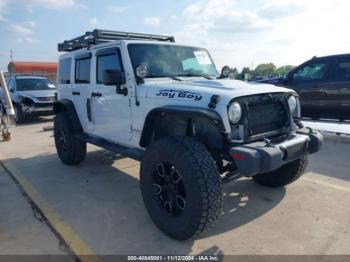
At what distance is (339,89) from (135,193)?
5.58 meters

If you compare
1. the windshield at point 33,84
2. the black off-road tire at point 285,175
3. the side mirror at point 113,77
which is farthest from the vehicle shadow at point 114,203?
the windshield at point 33,84

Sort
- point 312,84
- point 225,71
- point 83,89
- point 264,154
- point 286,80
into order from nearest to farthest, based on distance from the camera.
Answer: point 264,154 < point 225,71 < point 83,89 < point 312,84 < point 286,80

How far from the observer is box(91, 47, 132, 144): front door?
14.5ft

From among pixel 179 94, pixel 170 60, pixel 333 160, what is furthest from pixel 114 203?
pixel 333 160

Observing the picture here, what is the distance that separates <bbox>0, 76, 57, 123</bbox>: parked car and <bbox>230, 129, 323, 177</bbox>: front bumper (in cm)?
1028

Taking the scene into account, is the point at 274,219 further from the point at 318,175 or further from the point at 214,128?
the point at 318,175

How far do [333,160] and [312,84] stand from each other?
9.51ft

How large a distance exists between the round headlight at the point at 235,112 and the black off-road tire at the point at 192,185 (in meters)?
0.41

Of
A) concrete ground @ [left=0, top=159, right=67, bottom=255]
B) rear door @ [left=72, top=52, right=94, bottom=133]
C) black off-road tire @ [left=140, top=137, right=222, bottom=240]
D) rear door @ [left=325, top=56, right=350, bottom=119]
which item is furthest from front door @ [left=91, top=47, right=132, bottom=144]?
rear door @ [left=325, top=56, right=350, bottom=119]

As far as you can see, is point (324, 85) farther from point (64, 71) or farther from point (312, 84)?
point (64, 71)

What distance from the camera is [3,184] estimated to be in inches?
204

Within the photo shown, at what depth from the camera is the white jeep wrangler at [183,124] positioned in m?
3.07

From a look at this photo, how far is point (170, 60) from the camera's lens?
4531 millimetres

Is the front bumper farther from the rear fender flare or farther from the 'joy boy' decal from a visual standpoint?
the rear fender flare
